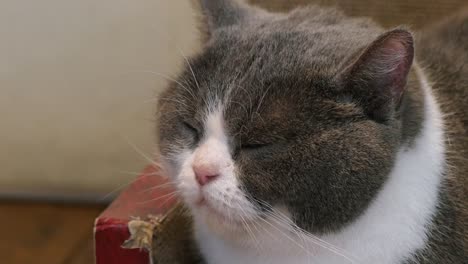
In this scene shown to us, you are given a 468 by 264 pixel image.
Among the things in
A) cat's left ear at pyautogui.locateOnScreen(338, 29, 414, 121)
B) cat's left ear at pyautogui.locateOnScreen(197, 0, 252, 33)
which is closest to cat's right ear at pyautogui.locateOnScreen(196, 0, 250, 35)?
cat's left ear at pyautogui.locateOnScreen(197, 0, 252, 33)

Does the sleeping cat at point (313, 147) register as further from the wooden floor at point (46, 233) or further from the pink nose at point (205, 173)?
the wooden floor at point (46, 233)

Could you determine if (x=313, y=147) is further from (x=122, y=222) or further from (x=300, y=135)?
(x=122, y=222)

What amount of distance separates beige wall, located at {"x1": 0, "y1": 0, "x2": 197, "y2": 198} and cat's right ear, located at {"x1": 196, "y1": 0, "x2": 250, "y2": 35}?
67cm

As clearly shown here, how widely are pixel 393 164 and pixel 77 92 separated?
3.79ft

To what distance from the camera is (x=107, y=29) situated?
1.66 m

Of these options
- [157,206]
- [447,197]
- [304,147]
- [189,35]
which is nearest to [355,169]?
[304,147]

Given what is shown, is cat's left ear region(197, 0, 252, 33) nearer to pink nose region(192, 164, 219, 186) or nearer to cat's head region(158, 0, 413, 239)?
cat's head region(158, 0, 413, 239)

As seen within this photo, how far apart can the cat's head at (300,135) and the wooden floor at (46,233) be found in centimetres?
86

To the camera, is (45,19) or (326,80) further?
(45,19)

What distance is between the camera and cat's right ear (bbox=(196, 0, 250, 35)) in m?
0.90

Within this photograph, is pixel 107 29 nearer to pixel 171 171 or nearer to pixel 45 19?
pixel 45 19

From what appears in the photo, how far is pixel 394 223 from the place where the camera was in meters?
0.80

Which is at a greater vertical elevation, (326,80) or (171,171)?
Answer: (326,80)

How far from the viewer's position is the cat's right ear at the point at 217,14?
90 centimetres
